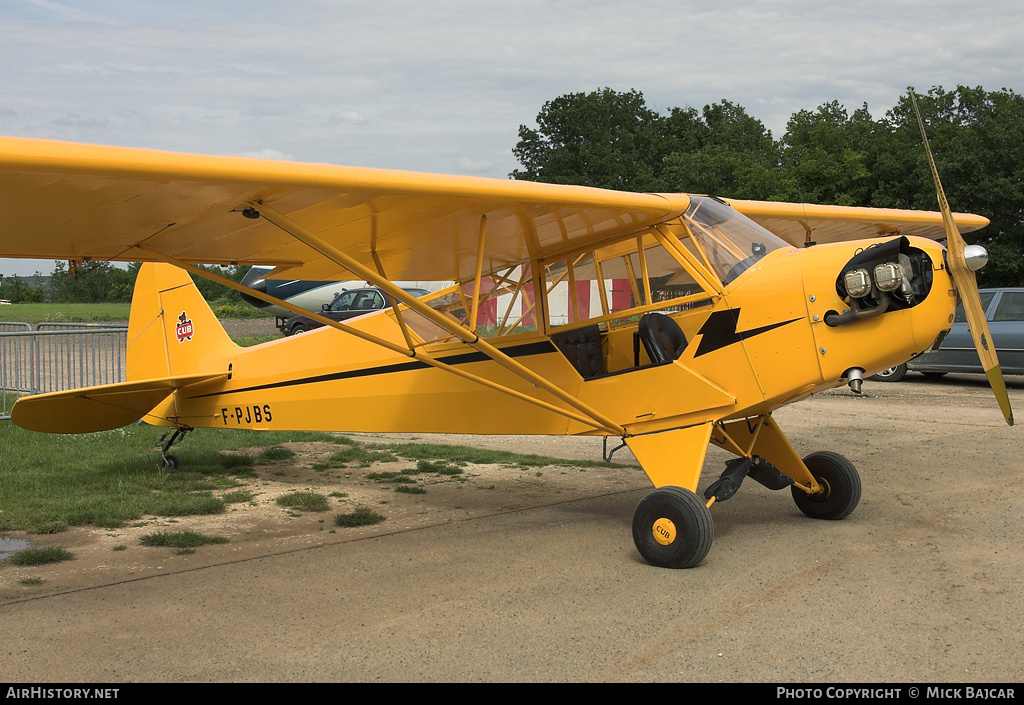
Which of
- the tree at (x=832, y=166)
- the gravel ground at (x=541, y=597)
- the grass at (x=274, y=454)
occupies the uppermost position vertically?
the tree at (x=832, y=166)

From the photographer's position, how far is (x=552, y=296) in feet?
22.7

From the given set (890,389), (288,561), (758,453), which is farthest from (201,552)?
(890,389)

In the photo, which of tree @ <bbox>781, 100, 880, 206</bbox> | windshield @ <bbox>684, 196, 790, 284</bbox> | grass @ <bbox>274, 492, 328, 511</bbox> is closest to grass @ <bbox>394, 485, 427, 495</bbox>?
grass @ <bbox>274, 492, 328, 511</bbox>

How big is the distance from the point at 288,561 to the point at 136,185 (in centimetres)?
268

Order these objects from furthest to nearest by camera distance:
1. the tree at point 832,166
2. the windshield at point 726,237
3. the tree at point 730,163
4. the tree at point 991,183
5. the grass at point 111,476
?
the tree at point 730,163, the tree at point 832,166, the tree at point 991,183, the grass at point 111,476, the windshield at point 726,237

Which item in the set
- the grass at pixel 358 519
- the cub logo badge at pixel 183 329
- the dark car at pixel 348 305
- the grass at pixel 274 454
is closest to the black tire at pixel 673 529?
the grass at pixel 358 519

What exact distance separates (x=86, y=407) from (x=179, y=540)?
2.20 m

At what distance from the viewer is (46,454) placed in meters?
9.14

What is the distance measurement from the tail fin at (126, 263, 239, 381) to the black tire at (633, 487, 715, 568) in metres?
5.43

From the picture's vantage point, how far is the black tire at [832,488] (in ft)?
20.2

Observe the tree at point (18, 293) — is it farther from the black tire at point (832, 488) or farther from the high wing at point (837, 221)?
the black tire at point (832, 488)

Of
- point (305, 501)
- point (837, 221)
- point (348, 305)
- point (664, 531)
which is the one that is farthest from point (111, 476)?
point (348, 305)

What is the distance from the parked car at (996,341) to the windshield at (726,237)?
957 cm
